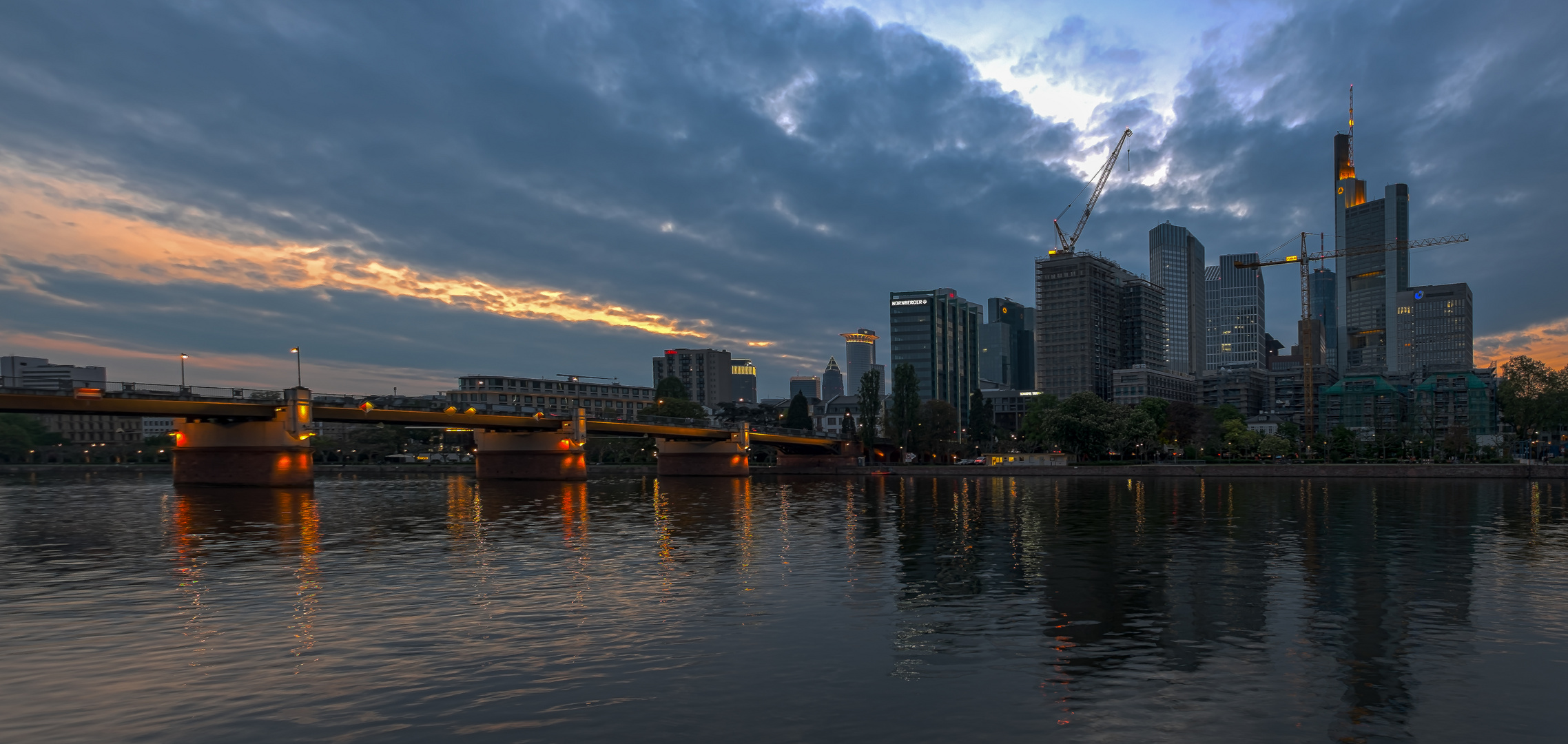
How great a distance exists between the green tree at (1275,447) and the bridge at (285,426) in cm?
9185

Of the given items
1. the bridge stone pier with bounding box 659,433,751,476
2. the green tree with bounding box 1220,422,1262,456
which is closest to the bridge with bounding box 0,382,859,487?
the bridge stone pier with bounding box 659,433,751,476

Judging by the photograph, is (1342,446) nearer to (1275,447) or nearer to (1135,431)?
(1275,447)

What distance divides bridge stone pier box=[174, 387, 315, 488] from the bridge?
7cm

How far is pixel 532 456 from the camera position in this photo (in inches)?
4838

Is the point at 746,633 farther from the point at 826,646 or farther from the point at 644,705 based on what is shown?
the point at 644,705

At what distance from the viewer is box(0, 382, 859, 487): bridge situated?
80.8m

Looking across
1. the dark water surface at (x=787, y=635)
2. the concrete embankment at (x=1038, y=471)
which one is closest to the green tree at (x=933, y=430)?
the concrete embankment at (x=1038, y=471)

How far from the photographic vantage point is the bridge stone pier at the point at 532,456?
12150 centimetres

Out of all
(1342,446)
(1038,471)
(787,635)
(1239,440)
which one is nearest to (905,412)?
(1038,471)

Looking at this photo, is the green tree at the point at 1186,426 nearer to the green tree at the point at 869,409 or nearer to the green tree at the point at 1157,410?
the green tree at the point at 1157,410

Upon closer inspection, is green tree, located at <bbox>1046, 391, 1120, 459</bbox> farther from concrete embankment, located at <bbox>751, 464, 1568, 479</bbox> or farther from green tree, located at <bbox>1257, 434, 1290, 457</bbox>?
green tree, located at <bbox>1257, 434, 1290, 457</bbox>

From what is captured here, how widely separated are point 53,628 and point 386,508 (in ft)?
159

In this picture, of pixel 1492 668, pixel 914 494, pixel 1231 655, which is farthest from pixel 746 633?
pixel 914 494

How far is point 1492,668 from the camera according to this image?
1748 cm
